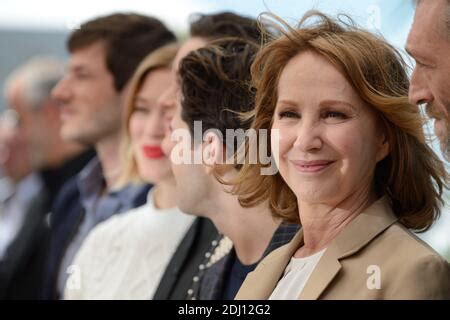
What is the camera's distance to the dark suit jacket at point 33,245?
318 cm

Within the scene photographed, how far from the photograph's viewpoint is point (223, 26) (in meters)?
2.18

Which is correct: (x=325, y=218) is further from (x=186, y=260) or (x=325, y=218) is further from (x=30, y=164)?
(x=30, y=164)

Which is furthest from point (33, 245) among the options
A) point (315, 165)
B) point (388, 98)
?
point (388, 98)

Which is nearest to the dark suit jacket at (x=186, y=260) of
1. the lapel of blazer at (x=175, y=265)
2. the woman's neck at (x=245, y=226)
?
the lapel of blazer at (x=175, y=265)

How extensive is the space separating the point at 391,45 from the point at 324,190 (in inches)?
11.5

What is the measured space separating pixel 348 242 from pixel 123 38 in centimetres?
128

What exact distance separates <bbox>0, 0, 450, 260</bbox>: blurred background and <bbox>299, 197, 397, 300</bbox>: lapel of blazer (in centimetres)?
17

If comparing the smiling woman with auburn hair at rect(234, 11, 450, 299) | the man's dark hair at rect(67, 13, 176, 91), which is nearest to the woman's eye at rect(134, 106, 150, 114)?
the man's dark hair at rect(67, 13, 176, 91)

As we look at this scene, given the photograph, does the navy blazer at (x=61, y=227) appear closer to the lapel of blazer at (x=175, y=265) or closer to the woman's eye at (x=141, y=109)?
the woman's eye at (x=141, y=109)

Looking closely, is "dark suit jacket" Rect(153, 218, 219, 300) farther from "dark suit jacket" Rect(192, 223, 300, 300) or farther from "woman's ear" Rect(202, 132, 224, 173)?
"woman's ear" Rect(202, 132, 224, 173)

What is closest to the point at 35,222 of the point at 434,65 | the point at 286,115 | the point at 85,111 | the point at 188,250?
the point at 85,111

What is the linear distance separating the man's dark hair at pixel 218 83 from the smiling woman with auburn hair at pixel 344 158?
195mm

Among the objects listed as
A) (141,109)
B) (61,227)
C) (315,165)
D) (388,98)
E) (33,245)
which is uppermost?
(388,98)

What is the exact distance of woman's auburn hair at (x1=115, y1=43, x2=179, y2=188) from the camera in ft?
8.39
